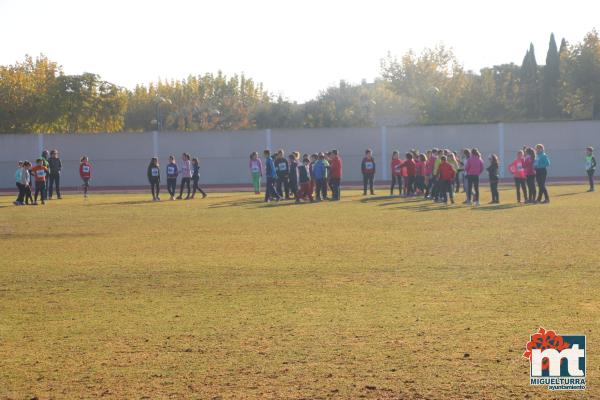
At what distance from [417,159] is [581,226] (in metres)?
15.7

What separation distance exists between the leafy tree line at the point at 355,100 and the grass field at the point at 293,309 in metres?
58.5

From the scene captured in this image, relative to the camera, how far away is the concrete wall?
57.2 meters

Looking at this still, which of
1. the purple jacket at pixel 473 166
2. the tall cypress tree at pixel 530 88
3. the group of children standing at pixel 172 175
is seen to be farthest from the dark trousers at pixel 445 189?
the tall cypress tree at pixel 530 88

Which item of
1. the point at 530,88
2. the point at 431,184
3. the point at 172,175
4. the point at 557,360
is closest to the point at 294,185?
the point at 431,184

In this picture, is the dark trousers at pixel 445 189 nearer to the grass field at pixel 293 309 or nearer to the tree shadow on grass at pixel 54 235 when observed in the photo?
the grass field at pixel 293 309

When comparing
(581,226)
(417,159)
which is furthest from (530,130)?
(581,226)

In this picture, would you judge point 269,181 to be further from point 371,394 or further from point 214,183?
point 371,394

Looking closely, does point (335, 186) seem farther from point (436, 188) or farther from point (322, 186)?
→ point (436, 188)

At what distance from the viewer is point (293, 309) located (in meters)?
11.1

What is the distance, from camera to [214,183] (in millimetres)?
57812

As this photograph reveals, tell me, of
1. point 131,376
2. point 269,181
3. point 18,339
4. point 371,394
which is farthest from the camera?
point 269,181

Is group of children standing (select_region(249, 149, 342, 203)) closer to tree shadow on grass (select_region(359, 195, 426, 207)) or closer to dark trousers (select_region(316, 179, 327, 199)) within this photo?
dark trousers (select_region(316, 179, 327, 199))

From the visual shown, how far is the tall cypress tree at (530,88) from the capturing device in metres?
100

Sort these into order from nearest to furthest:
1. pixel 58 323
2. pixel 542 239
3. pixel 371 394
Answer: pixel 371 394, pixel 58 323, pixel 542 239
